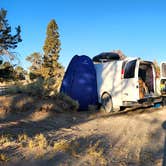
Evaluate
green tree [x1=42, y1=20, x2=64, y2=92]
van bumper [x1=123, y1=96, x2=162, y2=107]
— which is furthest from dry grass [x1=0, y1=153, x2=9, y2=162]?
green tree [x1=42, y1=20, x2=64, y2=92]

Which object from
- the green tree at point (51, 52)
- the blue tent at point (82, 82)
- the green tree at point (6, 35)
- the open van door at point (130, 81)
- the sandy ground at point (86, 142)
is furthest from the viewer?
the green tree at point (51, 52)

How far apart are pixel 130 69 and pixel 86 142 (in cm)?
602

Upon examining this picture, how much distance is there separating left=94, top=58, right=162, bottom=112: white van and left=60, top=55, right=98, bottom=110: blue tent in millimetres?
422

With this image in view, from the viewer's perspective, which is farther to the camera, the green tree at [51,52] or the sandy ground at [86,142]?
the green tree at [51,52]

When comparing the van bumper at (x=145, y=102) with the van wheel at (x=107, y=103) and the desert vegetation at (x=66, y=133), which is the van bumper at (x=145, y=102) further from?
the van wheel at (x=107, y=103)

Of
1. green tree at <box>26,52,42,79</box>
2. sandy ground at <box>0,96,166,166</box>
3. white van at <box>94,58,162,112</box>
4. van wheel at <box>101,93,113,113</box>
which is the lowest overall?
sandy ground at <box>0,96,166,166</box>

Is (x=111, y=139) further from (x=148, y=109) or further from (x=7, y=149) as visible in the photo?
(x=148, y=109)

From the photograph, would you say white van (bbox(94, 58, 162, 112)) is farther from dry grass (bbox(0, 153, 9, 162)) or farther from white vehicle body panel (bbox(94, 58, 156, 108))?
dry grass (bbox(0, 153, 9, 162))

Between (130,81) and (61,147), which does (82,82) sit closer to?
(130,81)

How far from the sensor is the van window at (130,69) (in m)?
12.9

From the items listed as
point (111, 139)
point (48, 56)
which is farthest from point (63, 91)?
point (48, 56)

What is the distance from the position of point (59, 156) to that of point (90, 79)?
359 inches

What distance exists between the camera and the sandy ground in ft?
20.2

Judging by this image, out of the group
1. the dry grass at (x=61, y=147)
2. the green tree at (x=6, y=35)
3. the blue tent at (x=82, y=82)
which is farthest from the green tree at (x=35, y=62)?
the dry grass at (x=61, y=147)
